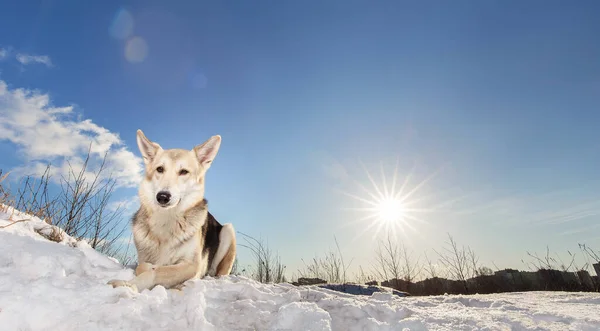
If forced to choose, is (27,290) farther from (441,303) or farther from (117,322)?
(441,303)

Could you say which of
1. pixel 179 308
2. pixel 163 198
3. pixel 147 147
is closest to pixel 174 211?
pixel 163 198

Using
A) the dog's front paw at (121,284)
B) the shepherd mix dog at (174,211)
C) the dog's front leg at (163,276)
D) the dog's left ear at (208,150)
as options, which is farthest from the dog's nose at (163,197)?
the dog's front paw at (121,284)

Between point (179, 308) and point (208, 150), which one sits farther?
point (208, 150)

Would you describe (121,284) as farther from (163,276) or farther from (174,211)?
(174,211)

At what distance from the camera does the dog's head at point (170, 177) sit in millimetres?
3953

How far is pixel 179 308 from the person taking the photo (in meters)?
2.73

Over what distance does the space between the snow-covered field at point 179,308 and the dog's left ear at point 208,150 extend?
1.71 meters

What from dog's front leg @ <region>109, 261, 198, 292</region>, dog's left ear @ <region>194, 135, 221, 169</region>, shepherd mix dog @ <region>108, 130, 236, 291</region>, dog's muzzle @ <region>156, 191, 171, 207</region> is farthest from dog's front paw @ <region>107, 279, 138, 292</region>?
dog's left ear @ <region>194, 135, 221, 169</region>

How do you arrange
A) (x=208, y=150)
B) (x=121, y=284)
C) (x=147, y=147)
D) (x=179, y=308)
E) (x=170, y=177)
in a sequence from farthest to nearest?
(x=208, y=150) < (x=147, y=147) < (x=170, y=177) < (x=121, y=284) < (x=179, y=308)

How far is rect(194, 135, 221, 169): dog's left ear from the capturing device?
4680 millimetres

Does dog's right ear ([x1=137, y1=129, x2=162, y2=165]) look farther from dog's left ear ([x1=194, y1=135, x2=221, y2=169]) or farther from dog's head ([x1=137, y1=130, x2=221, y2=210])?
dog's left ear ([x1=194, y1=135, x2=221, y2=169])

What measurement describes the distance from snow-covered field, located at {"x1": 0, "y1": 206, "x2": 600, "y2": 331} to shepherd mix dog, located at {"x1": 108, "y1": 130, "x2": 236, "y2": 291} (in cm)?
62

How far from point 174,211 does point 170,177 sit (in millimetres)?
406

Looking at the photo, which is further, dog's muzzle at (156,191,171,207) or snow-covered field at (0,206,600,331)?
dog's muzzle at (156,191,171,207)
